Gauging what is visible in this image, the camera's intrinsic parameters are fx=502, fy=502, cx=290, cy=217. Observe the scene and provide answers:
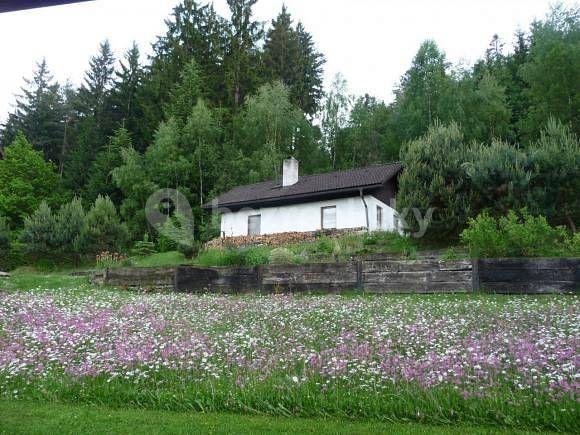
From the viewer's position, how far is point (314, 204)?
2995 cm

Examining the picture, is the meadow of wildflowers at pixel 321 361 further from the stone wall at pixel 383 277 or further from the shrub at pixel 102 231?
the shrub at pixel 102 231

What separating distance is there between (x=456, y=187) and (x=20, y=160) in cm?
3782

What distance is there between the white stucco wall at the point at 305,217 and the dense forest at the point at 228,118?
11.5 feet

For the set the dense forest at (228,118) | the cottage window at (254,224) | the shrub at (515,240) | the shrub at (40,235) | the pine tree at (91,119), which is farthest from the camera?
the pine tree at (91,119)

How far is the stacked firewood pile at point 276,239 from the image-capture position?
27719 millimetres

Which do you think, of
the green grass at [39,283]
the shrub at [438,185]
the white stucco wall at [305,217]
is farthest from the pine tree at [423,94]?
the green grass at [39,283]

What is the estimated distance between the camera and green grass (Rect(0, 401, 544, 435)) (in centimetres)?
443

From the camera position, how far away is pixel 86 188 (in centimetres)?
4638

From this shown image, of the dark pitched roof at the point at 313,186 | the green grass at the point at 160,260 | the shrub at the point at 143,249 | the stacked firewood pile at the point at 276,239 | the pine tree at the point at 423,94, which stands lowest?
the green grass at the point at 160,260

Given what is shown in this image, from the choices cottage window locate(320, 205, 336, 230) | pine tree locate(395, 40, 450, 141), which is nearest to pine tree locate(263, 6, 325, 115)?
pine tree locate(395, 40, 450, 141)

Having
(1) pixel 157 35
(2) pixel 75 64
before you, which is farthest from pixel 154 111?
(2) pixel 75 64

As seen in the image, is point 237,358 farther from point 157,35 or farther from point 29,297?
point 157,35

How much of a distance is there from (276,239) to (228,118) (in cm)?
2033

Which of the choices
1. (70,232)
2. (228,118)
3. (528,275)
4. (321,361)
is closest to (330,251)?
(528,275)
